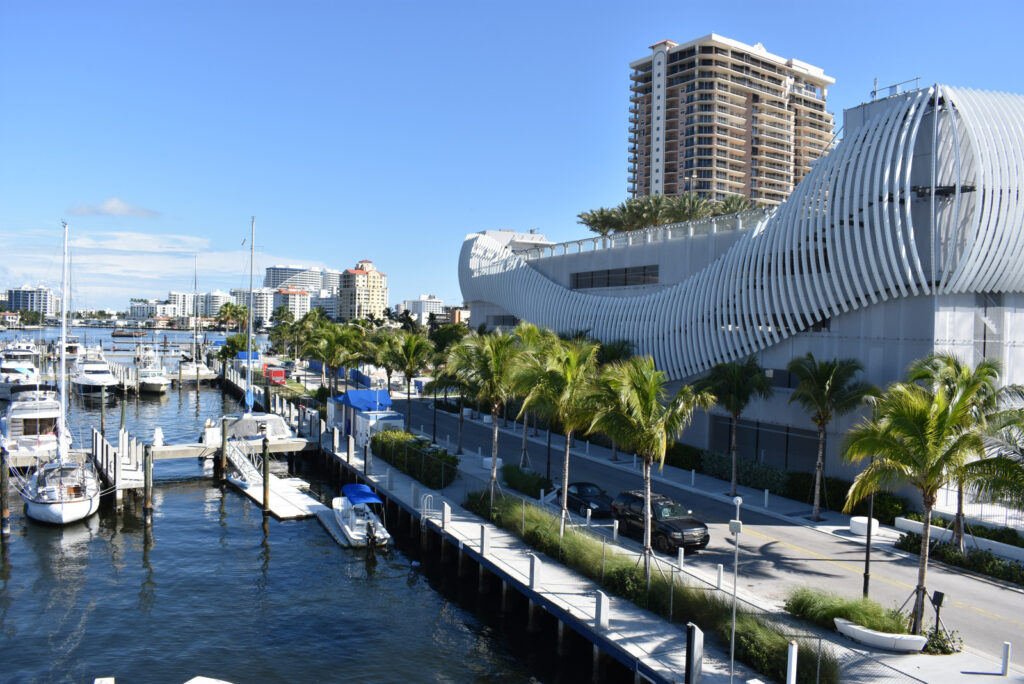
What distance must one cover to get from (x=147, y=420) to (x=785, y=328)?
51.5 m

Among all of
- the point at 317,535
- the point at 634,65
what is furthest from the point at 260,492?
the point at 634,65

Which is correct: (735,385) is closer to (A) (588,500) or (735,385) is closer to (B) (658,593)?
(A) (588,500)

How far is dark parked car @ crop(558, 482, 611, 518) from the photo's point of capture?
27.5m

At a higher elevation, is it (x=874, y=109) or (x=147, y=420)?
(x=874, y=109)

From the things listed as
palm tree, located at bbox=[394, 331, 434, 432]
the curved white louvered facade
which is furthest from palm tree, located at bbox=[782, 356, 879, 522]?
palm tree, located at bbox=[394, 331, 434, 432]

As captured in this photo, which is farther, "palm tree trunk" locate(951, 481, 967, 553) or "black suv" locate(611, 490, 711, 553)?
"black suv" locate(611, 490, 711, 553)

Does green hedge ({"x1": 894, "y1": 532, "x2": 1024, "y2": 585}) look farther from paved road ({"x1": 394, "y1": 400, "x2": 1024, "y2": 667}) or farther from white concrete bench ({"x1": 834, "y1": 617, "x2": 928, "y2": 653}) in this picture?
white concrete bench ({"x1": 834, "y1": 617, "x2": 928, "y2": 653})

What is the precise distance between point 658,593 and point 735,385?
1527 cm

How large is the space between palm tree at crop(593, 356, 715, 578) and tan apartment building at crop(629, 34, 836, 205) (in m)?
115

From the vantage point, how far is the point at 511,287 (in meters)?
60.6

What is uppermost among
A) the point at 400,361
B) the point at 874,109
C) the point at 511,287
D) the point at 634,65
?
the point at 634,65

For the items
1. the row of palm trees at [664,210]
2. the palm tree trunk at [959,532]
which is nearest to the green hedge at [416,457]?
the palm tree trunk at [959,532]

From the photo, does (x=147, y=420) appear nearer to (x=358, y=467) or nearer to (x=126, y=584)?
(x=358, y=467)

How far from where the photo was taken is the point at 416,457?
34219 millimetres
